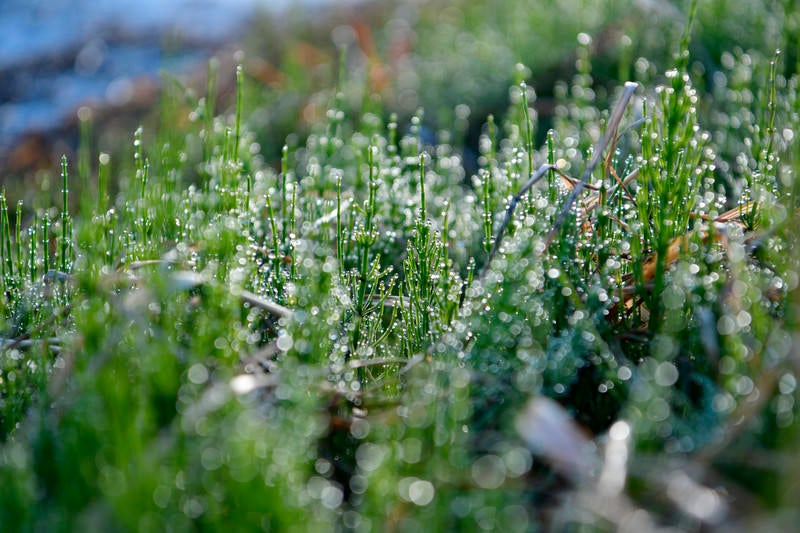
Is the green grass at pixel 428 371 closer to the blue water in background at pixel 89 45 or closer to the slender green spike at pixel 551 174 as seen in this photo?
the slender green spike at pixel 551 174

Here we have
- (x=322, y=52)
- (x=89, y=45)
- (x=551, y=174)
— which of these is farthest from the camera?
(x=89, y=45)

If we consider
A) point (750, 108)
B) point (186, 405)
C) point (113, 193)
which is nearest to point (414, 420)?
point (186, 405)

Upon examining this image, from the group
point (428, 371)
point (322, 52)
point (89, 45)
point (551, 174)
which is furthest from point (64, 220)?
point (89, 45)

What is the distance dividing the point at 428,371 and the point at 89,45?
19.0 feet

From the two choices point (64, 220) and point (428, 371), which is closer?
point (428, 371)

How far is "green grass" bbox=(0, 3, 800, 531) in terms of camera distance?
35.6 inches

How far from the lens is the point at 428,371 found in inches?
45.9

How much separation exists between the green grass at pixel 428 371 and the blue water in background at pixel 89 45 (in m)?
3.71

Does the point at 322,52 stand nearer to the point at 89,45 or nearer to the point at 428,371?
Result: the point at 89,45

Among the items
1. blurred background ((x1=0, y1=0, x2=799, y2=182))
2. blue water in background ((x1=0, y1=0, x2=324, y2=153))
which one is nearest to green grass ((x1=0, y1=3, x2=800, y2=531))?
blurred background ((x1=0, y1=0, x2=799, y2=182))

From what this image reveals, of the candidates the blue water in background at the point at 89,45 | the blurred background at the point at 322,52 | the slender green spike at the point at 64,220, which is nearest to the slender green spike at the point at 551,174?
the blurred background at the point at 322,52

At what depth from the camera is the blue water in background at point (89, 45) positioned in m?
5.05

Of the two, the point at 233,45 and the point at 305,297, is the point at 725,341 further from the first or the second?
the point at 233,45

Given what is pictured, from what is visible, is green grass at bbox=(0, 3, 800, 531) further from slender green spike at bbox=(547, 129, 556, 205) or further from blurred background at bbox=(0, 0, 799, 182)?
blurred background at bbox=(0, 0, 799, 182)
